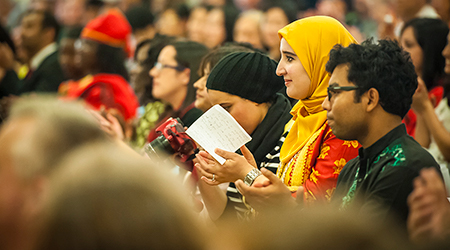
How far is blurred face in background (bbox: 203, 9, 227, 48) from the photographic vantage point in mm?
6828

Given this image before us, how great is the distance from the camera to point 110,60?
17.2 feet

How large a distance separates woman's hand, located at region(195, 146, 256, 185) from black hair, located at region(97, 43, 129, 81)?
116 inches

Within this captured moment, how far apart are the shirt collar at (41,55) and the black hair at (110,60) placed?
1.36 meters

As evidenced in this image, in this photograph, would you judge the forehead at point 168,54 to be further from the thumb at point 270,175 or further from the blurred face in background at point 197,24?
the blurred face in background at point 197,24

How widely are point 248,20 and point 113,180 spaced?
19.1 feet

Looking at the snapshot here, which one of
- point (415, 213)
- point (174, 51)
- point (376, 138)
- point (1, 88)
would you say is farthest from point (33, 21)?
point (415, 213)

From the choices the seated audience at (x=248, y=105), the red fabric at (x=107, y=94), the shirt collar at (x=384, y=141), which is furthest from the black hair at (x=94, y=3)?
the shirt collar at (x=384, y=141)

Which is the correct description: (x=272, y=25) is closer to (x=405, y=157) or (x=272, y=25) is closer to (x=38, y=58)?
(x=38, y=58)

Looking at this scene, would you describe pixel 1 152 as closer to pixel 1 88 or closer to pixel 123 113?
pixel 123 113

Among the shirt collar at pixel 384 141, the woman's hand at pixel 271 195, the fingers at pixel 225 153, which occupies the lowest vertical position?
Answer: the fingers at pixel 225 153

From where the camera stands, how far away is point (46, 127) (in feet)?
3.00

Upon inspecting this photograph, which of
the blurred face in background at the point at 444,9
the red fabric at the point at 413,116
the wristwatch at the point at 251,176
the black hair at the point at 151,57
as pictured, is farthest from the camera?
the blurred face in background at the point at 444,9

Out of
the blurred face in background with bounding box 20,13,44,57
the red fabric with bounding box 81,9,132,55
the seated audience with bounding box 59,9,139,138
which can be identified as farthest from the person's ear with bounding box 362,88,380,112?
the blurred face in background with bounding box 20,13,44,57

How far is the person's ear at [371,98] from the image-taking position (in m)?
2.05
